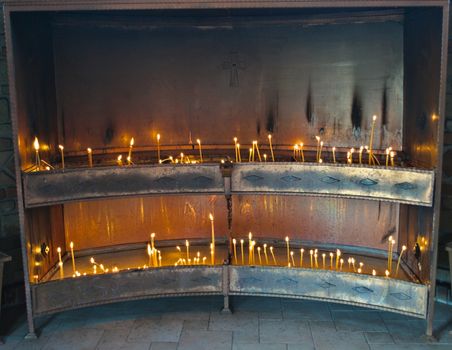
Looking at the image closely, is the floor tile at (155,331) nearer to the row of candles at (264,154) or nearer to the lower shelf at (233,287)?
the lower shelf at (233,287)

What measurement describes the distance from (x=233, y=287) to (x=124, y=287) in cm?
82

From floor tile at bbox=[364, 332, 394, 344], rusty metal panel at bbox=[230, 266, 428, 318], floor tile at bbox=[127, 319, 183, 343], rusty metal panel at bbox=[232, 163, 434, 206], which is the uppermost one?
rusty metal panel at bbox=[232, 163, 434, 206]

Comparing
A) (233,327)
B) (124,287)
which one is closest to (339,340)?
(233,327)

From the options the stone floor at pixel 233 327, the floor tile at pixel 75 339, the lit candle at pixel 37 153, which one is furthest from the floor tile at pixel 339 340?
the lit candle at pixel 37 153

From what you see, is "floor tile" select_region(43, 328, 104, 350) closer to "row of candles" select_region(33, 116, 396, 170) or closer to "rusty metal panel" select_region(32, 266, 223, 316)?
Result: "rusty metal panel" select_region(32, 266, 223, 316)

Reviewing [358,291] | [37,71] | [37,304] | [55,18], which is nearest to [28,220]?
[37,304]

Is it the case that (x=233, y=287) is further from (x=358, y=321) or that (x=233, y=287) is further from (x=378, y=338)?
(x=378, y=338)

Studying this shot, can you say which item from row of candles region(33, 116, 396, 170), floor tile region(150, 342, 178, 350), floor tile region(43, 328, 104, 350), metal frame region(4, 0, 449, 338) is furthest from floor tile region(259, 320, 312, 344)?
row of candles region(33, 116, 396, 170)

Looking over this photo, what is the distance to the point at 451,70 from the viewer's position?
413 cm

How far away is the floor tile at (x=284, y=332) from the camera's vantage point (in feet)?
12.2

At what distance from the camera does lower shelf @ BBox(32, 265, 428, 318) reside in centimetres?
376

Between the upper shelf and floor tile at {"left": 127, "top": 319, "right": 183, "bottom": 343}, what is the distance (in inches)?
38.5

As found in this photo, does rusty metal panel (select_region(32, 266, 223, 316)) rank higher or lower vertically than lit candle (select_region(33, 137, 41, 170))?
lower

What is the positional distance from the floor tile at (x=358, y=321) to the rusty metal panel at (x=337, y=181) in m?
0.97
